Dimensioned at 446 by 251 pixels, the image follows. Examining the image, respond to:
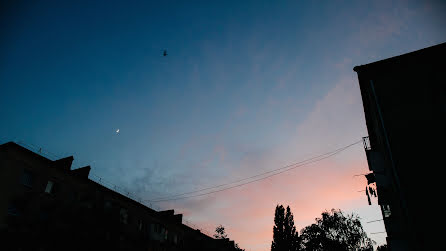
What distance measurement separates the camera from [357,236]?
164 feet

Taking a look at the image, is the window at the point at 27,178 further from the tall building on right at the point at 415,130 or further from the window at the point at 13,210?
the tall building on right at the point at 415,130

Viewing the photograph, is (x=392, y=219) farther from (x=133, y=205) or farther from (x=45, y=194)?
(x=133, y=205)

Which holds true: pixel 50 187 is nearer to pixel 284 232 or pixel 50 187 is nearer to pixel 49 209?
pixel 49 209

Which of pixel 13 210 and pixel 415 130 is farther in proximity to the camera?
pixel 13 210

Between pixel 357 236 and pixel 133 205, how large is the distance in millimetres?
44210

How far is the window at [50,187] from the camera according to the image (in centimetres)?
2590

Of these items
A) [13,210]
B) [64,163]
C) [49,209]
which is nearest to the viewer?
A: [13,210]

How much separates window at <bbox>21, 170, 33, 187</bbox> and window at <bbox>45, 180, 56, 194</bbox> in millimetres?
1713

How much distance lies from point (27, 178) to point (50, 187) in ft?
8.34

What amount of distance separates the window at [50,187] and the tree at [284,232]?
153 feet

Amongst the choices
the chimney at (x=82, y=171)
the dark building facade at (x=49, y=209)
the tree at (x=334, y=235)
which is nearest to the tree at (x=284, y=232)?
the tree at (x=334, y=235)

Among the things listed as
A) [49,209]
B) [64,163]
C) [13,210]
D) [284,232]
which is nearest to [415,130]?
[13,210]

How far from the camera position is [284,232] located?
186 ft

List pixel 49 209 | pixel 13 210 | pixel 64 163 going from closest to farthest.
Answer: pixel 13 210 < pixel 49 209 < pixel 64 163
